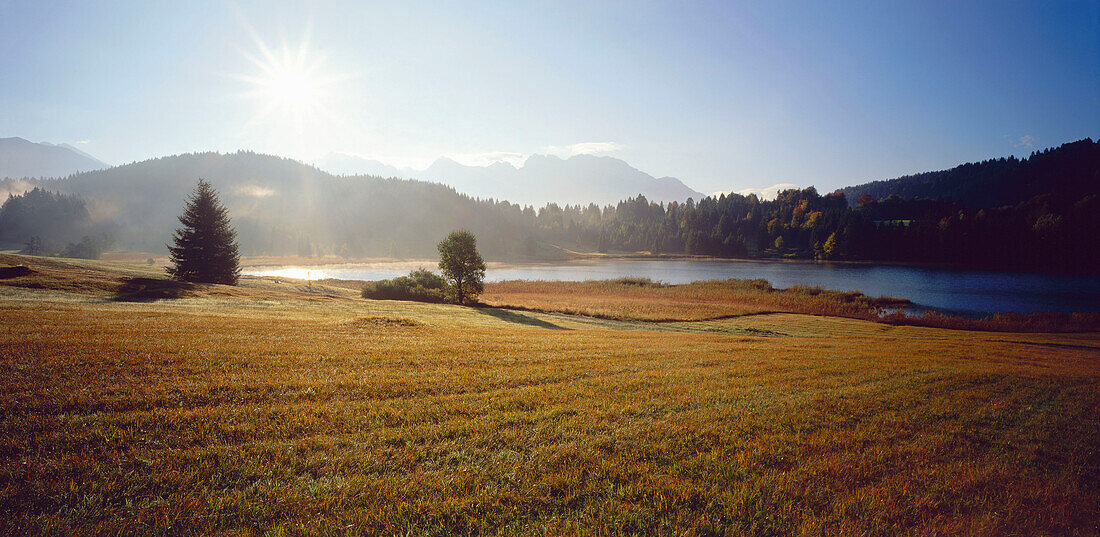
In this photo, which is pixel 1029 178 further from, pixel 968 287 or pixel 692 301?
pixel 692 301

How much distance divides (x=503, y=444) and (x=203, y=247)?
5525 centimetres

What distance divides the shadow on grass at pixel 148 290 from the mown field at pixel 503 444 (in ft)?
56.7

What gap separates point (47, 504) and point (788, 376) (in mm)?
14288

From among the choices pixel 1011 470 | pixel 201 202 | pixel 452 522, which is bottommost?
pixel 1011 470

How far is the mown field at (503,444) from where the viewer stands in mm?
4344

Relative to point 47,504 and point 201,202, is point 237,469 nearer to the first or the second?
point 47,504

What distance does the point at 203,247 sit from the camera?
44.8 metres

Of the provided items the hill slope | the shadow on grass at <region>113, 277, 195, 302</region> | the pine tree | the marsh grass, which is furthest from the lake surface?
the hill slope

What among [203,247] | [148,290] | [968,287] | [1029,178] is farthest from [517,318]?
[1029,178]

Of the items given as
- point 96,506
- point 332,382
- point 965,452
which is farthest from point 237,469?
point 965,452

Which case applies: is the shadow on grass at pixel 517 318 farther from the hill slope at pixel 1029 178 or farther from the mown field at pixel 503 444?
the hill slope at pixel 1029 178

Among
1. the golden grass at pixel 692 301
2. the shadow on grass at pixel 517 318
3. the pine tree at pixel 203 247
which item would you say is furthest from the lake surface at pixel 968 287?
the shadow on grass at pixel 517 318

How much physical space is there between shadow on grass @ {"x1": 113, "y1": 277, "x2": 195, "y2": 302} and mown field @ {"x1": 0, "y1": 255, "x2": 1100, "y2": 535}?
17277 mm

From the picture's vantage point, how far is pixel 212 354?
394 inches
